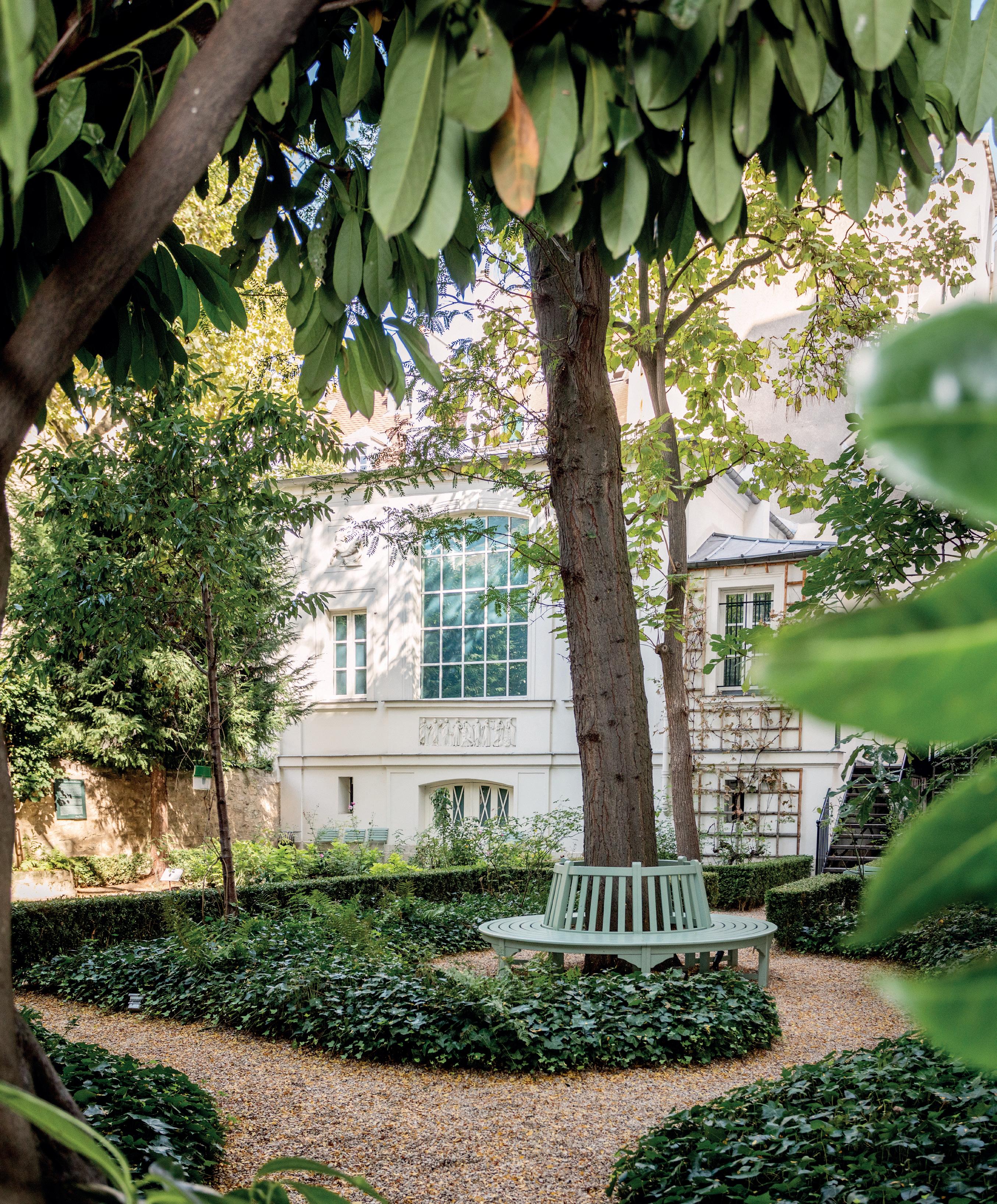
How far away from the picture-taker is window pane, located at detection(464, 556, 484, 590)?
712 inches

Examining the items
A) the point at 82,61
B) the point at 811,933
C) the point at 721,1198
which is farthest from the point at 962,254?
the point at 82,61

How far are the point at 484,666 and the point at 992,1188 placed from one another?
51.0ft

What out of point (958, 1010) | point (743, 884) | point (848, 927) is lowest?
Result: point (743, 884)

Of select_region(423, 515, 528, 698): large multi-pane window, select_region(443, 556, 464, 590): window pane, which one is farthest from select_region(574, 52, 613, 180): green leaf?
select_region(443, 556, 464, 590): window pane

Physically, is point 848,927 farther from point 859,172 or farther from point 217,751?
point 859,172

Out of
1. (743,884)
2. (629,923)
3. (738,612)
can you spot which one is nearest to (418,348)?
(629,923)

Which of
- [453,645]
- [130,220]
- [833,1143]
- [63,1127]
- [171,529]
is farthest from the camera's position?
[453,645]

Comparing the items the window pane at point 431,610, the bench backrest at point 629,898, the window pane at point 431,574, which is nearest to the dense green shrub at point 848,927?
the bench backrest at point 629,898

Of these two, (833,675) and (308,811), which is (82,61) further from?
(308,811)

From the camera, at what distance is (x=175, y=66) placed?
3.72 ft

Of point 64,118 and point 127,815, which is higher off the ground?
point 64,118

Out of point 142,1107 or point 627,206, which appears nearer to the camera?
point 627,206

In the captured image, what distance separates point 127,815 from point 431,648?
5966 mm

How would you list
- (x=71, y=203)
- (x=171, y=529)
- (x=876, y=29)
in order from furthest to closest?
(x=171, y=529), (x=71, y=203), (x=876, y=29)
